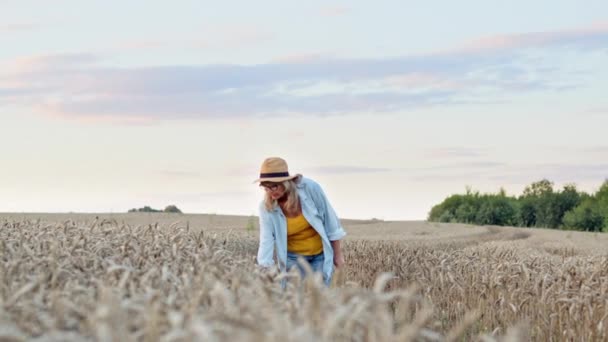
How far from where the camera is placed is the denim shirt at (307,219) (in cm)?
971

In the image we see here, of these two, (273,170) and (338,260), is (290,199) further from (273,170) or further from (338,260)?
(338,260)

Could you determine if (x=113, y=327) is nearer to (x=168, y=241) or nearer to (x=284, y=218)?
(x=168, y=241)

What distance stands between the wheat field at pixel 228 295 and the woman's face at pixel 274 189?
79 cm

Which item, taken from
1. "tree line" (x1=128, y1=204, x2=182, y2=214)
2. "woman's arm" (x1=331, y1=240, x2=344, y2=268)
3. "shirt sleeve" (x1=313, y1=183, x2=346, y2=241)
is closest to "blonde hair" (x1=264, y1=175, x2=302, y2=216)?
"shirt sleeve" (x1=313, y1=183, x2=346, y2=241)

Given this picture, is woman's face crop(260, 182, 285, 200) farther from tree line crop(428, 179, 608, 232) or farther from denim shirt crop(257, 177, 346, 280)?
tree line crop(428, 179, 608, 232)

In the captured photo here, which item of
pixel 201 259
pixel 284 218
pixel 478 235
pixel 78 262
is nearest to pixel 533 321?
pixel 284 218

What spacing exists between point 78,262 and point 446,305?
701 centimetres

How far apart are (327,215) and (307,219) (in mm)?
274

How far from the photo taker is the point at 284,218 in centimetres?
980

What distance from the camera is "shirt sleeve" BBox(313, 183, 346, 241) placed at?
9873 millimetres

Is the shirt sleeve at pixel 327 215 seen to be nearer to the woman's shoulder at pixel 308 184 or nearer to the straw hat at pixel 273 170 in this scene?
the woman's shoulder at pixel 308 184

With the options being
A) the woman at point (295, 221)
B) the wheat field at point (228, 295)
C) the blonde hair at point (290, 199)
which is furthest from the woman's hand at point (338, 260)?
the wheat field at point (228, 295)

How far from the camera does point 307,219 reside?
9773 mm

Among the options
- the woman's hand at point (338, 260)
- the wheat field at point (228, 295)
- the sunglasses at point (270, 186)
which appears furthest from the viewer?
the woman's hand at point (338, 260)
